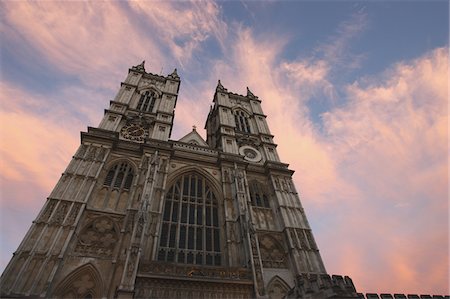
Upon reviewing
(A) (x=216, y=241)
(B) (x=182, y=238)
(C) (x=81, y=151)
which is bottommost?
(A) (x=216, y=241)

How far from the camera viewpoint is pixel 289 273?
16281 mm

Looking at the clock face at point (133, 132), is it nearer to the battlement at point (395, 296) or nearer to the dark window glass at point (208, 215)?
the dark window glass at point (208, 215)

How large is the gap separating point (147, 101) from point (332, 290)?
2464cm

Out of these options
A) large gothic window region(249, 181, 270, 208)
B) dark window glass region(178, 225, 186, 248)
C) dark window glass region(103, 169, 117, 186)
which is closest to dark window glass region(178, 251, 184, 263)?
dark window glass region(178, 225, 186, 248)

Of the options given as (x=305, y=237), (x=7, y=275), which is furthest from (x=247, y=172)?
(x=7, y=275)

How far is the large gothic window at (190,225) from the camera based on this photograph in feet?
51.7

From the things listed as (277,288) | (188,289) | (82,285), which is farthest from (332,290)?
(82,285)

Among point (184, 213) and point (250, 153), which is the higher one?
point (250, 153)

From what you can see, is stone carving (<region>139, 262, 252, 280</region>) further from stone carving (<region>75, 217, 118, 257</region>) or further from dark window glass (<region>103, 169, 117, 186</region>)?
dark window glass (<region>103, 169, 117, 186</region>)

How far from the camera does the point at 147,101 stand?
27609 mm

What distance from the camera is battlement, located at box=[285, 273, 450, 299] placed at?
9.38 meters

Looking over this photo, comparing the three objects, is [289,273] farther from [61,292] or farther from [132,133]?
[132,133]

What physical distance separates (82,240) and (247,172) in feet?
45.5

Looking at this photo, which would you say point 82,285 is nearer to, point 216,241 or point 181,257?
point 181,257
